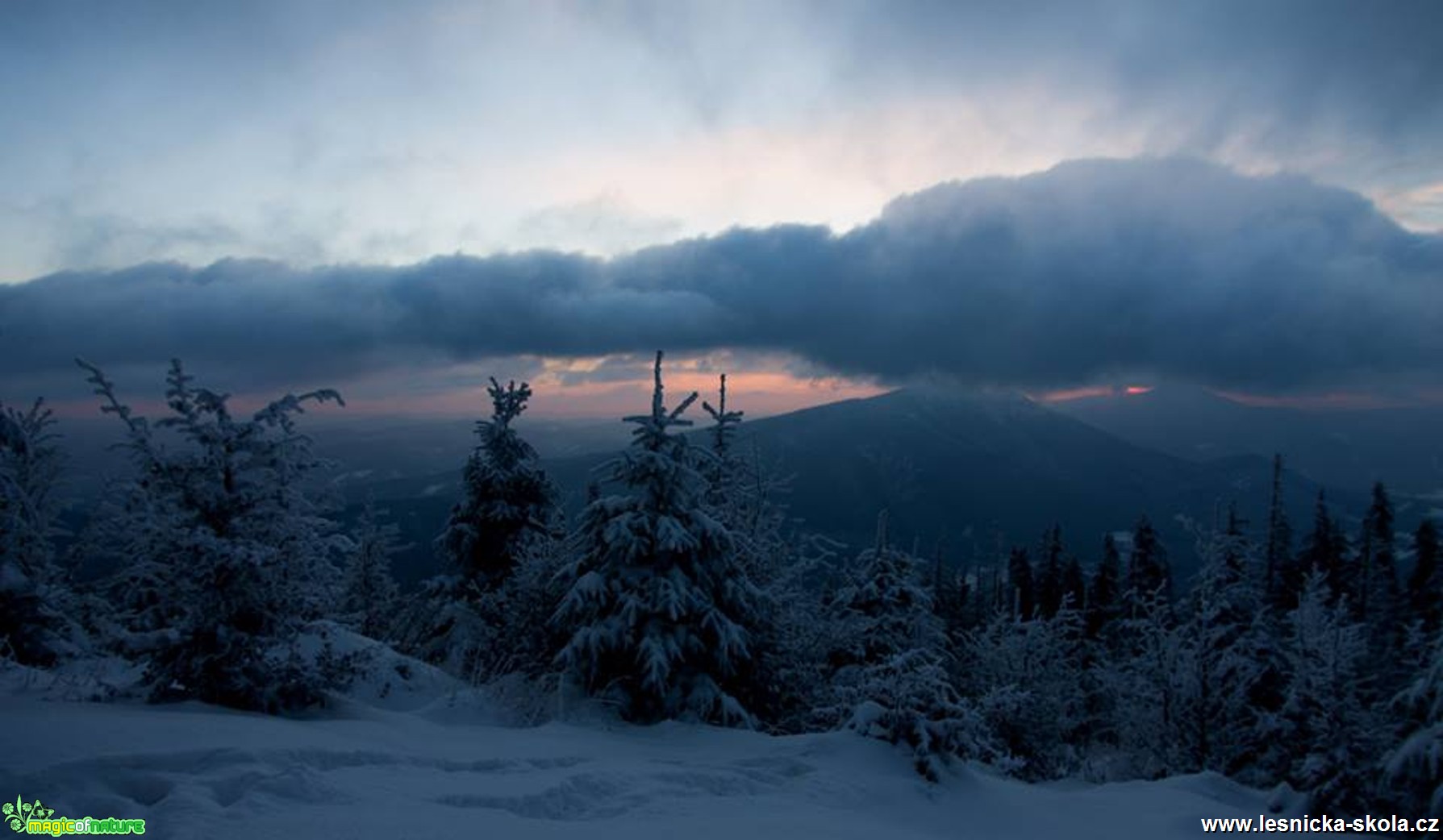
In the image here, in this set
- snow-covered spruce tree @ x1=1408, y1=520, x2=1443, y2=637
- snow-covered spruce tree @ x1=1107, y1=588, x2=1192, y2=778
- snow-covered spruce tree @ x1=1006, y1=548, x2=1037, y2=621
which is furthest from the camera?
snow-covered spruce tree @ x1=1006, y1=548, x2=1037, y2=621

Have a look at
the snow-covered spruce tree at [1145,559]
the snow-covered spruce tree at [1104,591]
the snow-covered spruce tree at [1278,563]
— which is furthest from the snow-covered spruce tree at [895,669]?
the snow-covered spruce tree at [1104,591]

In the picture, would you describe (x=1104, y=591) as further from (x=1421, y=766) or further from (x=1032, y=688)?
(x=1421, y=766)

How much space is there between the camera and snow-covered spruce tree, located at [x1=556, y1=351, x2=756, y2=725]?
39.0ft

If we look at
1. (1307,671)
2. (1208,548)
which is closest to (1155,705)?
(1208,548)

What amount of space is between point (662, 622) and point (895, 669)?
11.8 ft

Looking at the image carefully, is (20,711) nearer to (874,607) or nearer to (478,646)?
(478,646)

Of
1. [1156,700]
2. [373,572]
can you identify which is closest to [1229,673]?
[1156,700]

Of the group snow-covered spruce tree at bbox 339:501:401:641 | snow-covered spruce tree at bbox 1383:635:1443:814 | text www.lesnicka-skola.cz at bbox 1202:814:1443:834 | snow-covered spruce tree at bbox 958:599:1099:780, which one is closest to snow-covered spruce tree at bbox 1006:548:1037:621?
snow-covered spruce tree at bbox 958:599:1099:780

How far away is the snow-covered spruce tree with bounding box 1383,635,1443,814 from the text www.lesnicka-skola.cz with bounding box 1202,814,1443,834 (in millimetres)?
186

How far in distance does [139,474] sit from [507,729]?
5519mm

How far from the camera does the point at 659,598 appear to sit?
11.9m

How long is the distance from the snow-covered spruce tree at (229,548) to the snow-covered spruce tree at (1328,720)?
38.8 feet

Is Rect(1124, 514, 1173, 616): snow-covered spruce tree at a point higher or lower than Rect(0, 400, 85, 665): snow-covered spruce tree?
lower

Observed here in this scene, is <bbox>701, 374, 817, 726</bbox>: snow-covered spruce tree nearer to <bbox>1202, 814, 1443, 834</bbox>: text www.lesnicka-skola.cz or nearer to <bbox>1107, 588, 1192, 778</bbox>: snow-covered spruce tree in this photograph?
<bbox>1202, 814, 1443, 834</bbox>: text www.lesnicka-skola.cz
